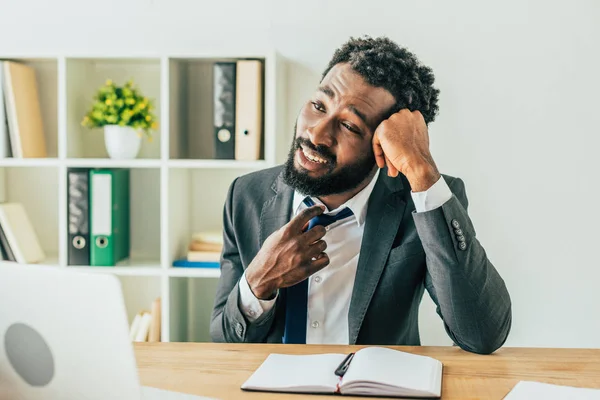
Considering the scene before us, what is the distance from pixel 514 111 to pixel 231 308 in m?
1.62

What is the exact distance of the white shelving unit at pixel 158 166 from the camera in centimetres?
261

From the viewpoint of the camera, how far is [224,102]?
2.58 meters

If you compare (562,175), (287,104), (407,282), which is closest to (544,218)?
(562,175)

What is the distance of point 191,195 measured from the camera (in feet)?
9.50

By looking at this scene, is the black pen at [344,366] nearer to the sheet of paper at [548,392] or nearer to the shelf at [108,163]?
the sheet of paper at [548,392]

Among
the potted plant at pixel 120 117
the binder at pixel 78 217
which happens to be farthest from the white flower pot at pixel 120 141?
the binder at pixel 78 217

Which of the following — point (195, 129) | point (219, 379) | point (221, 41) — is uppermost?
point (221, 41)

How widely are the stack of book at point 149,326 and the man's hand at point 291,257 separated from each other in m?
1.31

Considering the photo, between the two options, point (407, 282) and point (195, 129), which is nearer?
point (407, 282)

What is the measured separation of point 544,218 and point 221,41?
1439mm

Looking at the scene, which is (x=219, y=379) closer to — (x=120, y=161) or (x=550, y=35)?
(x=120, y=161)

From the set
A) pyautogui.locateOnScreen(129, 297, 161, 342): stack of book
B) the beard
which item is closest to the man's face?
the beard

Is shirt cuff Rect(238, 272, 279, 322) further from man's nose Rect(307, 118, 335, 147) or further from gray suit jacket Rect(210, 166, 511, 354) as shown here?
man's nose Rect(307, 118, 335, 147)

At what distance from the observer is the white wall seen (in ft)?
8.90
